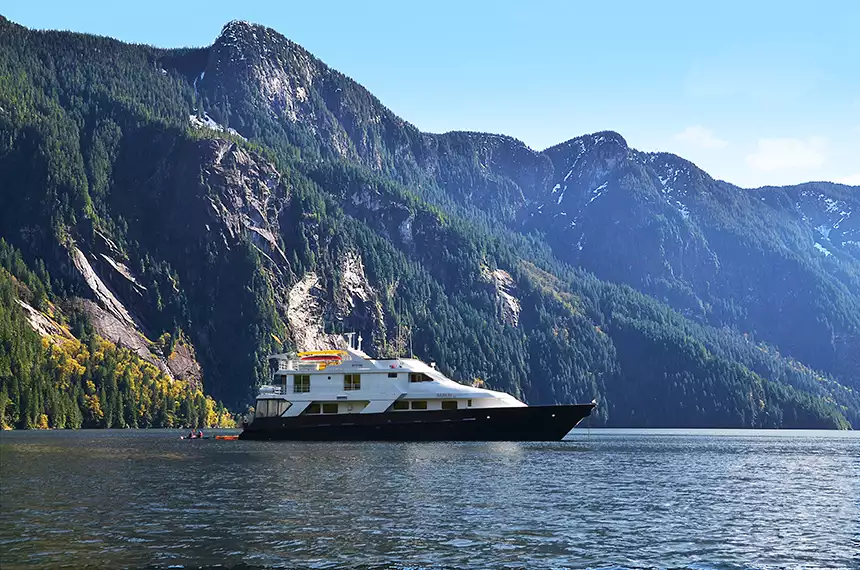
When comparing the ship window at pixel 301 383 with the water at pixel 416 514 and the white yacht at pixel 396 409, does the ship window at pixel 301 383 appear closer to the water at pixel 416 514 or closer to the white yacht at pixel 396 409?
the white yacht at pixel 396 409

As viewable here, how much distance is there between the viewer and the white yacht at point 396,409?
119125 mm

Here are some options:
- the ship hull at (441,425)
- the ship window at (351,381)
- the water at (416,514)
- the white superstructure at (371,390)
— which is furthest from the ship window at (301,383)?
the water at (416,514)

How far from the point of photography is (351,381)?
4786 inches

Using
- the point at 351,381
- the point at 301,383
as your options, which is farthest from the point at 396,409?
the point at 301,383

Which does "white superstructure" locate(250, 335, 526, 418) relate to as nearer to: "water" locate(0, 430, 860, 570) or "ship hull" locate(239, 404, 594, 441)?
"ship hull" locate(239, 404, 594, 441)

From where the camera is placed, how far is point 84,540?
38.6 meters

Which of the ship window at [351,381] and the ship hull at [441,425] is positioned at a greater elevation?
the ship window at [351,381]

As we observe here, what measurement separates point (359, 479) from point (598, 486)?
1515 cm

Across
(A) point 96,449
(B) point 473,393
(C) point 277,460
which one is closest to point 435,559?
(C) point 277,460

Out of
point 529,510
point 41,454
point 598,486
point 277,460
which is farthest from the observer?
point 41,454

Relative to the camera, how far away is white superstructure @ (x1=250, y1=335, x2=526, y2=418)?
393 feet

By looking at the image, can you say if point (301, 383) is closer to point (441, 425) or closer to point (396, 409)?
point (396, 409)

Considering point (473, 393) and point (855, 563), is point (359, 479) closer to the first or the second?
point (855, 563)

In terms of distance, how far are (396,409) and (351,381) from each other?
6.41 meters
